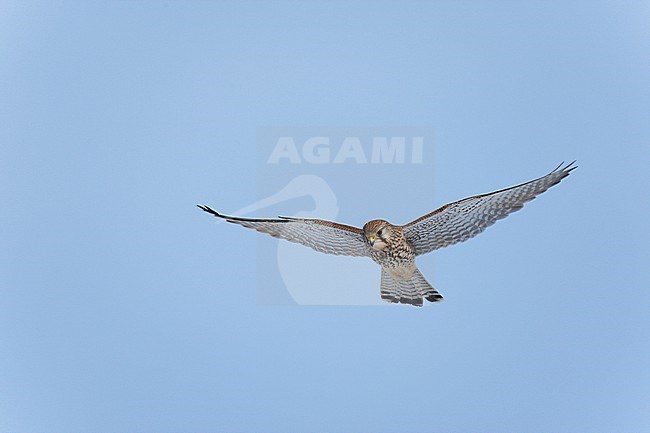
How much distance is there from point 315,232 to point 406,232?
0.57 meters

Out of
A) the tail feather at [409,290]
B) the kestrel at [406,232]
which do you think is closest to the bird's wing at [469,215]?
the kestrel at [406,232]

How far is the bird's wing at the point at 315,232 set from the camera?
4941mm

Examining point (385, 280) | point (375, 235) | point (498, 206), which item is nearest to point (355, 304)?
point (385, 280)

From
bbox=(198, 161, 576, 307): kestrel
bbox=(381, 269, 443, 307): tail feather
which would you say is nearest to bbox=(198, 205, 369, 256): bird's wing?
bbox=(198, 161, 576, 307): kestrel

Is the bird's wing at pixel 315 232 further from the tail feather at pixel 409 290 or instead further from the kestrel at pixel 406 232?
the tail feather at pixel 409 290

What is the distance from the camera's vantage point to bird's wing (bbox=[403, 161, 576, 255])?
15.3ft

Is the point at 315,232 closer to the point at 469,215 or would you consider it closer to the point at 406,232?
the point at 406,232

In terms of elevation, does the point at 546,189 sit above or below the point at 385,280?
above

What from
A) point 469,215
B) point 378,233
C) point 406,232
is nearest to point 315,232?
point 378,233

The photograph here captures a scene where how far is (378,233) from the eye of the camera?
4930mm

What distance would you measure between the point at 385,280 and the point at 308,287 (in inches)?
24.4

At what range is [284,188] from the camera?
583 cm

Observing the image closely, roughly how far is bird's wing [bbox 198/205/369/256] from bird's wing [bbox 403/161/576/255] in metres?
0.34

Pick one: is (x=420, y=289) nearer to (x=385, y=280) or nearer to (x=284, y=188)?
(x=385, y=280)
